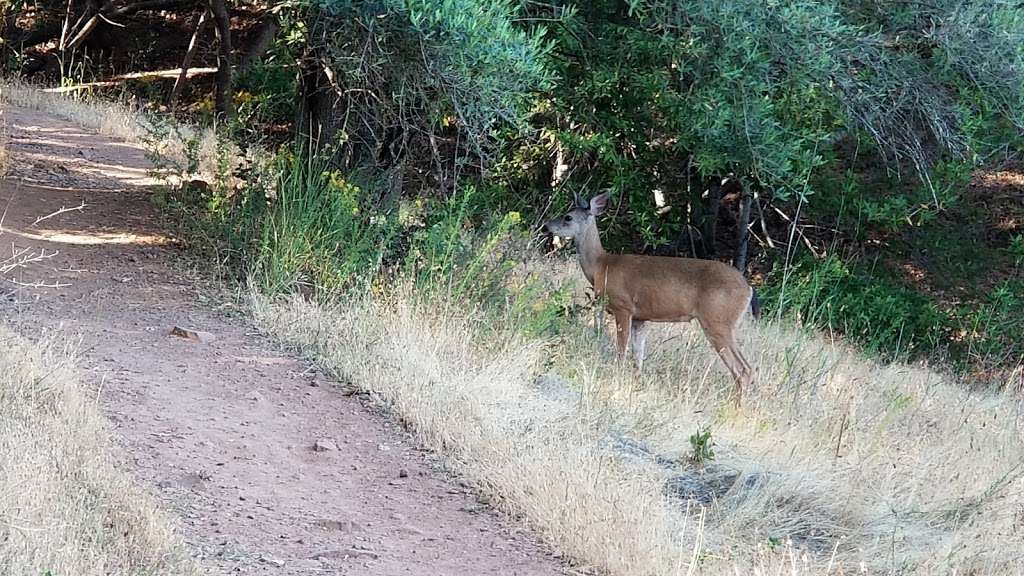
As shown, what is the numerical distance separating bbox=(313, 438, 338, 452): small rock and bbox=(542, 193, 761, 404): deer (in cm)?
377

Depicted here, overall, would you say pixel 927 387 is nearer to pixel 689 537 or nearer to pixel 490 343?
pixel 490 343

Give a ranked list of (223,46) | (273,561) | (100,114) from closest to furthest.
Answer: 1. (273,561)
2. (100,114)
3. (223,46)

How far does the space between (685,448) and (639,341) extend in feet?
9.96

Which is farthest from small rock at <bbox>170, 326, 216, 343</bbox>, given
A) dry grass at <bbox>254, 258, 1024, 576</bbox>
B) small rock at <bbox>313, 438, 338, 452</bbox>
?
small rock at <bbox>313, 438, 338, 452</bbox>

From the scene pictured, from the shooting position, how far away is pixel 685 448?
8.02 meters

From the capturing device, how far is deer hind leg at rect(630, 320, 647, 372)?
10613 millimetres

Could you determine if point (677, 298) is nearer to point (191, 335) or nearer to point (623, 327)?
point (623, 327)

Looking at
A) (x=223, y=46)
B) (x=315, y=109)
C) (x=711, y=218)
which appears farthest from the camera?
(x=223, y=46)

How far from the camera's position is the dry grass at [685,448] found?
627 cm

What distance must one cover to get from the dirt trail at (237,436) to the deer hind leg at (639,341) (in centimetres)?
329

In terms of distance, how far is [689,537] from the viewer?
20.7ft

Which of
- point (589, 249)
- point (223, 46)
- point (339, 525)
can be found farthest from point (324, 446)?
point (223, 46)

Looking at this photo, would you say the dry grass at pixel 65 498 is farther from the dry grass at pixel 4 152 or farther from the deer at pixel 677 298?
the dry grass at pixel 4 152

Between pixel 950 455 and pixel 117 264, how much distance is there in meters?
6.48
